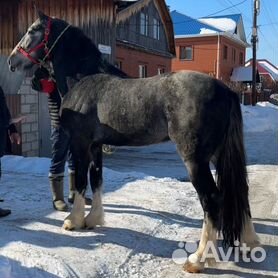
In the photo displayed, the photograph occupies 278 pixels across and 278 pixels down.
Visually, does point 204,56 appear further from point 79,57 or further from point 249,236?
point 249,236

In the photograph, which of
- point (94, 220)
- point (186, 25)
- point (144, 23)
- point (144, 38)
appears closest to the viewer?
point (94, 220)

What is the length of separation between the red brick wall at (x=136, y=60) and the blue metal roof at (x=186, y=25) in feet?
50.0

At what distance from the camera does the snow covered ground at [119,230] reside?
12.9ft

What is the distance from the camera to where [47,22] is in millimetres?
5145

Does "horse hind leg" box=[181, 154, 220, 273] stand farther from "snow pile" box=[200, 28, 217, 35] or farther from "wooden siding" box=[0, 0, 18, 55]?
"snow pile" box=[200, 28, 217, 35]

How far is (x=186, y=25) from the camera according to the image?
40562mm

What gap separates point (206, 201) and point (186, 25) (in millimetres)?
38115

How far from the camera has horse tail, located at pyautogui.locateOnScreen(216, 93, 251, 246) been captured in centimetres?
420

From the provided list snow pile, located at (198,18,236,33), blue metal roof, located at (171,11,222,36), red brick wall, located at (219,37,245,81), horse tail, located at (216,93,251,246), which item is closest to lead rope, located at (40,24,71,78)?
horse tail, located at (216,93,251,246)

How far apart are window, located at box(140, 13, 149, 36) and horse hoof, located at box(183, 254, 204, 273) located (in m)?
18.8

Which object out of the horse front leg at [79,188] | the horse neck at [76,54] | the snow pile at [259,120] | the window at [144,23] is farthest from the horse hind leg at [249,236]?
the window at [144,23]

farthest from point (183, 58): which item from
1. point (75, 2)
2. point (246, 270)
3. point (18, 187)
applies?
point (246, 270)

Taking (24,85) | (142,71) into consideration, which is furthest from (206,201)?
(142,71)

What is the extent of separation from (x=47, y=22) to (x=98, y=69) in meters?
0.83
